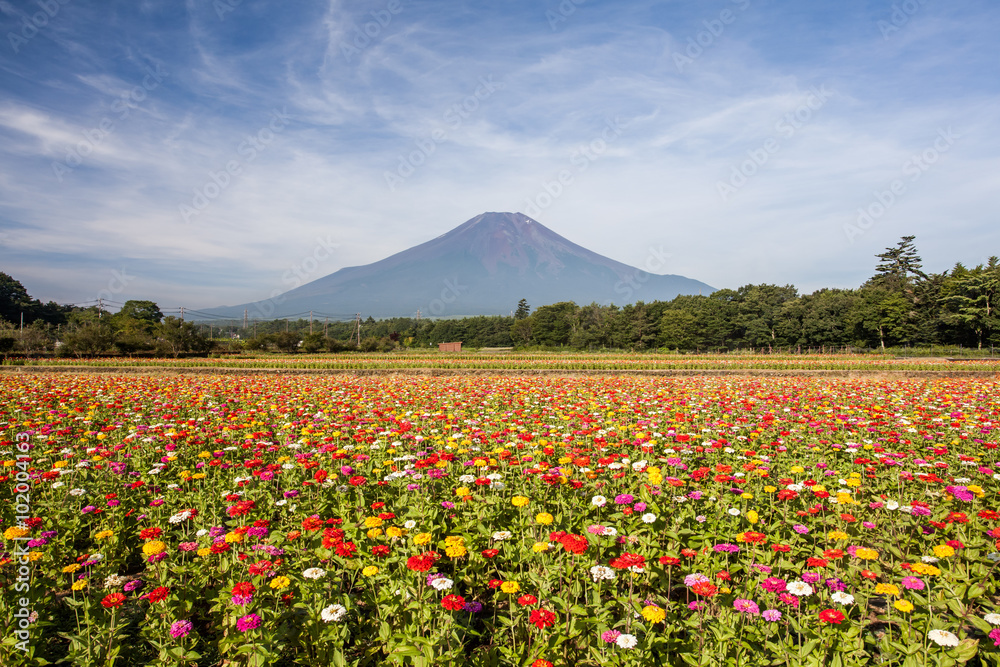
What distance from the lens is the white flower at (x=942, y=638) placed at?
213 centimetres

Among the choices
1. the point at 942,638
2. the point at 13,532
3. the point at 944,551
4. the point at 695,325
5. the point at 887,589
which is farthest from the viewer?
the point at 695,325

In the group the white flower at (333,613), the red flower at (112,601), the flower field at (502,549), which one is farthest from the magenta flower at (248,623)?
the red flower at (112,601)

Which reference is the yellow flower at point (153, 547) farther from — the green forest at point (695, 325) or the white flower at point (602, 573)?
the green forest at point (695, 325)

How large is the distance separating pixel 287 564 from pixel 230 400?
8087 mm

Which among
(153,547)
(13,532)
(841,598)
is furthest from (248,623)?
(841,598)

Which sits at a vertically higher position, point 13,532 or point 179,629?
point 13,532

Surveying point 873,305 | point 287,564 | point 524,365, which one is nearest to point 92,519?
point 287,564

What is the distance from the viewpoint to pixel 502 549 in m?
3.64

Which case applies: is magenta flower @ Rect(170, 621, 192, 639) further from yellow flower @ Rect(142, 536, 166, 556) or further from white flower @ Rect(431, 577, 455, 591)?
white flower @ Rect(431, 577, 455, 591)

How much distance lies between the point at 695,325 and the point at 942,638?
70518mm

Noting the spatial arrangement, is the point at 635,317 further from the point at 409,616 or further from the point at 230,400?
the point at 409,616

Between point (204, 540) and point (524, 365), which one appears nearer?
point (204, 540)

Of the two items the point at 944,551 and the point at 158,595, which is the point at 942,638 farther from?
the point at 158,595

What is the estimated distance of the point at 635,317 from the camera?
226 feet
